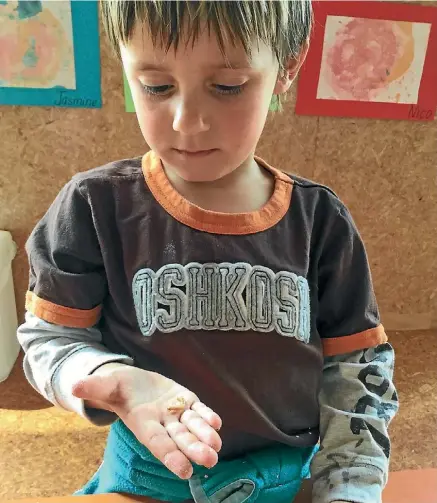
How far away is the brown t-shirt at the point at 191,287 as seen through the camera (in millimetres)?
615

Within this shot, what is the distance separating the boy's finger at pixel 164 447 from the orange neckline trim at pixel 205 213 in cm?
21

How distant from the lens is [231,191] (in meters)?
0.67

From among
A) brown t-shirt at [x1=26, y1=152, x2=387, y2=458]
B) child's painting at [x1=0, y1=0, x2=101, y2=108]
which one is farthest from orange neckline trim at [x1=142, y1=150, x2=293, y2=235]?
child's painting at [x1=0, y1=0, x2=101, y2=108]

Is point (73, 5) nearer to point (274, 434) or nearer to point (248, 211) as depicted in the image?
point (248, 211)

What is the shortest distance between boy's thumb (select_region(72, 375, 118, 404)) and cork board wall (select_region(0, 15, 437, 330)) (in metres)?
0.83

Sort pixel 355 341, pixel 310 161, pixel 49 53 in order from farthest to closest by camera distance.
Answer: pixel 310 161 → pixel 49 53 → pixel 355 341

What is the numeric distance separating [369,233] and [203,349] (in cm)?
92

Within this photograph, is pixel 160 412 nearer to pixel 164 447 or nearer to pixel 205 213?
pixel 164 447

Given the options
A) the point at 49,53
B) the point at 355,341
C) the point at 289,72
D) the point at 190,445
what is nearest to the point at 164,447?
the point at 190,445

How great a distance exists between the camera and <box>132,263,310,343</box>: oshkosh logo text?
61 cm

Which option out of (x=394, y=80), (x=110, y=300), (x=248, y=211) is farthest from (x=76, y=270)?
(x=394, y=80)

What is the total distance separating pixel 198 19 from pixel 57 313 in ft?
1.01

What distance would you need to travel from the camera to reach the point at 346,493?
2.06 feet

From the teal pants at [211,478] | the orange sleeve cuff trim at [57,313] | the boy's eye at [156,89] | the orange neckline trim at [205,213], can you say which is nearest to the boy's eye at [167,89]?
the boy's eye at [156,89]
